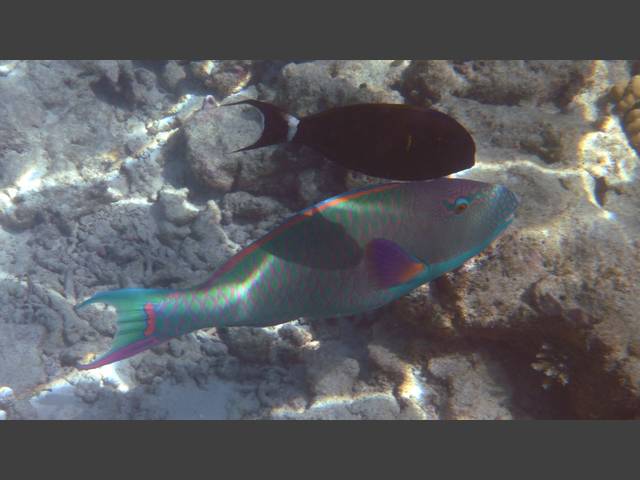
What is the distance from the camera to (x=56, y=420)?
10.8 ft

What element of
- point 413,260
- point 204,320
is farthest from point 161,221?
point 413,260

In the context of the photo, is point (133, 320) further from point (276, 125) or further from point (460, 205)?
point (460, 205)

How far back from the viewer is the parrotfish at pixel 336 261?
1.43 metres

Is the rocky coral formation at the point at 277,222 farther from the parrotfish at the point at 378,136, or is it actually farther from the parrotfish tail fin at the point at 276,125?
the parrotfish tail fin at the point at 276,125

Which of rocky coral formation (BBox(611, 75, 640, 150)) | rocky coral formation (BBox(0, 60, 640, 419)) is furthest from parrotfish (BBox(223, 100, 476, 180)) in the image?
rocky coral formation (BBox(611, 75, 640, 150))

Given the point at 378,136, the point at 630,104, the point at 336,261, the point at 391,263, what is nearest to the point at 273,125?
the point at 378,136

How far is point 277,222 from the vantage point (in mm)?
3975

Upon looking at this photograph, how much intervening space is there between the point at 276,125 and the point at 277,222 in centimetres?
222

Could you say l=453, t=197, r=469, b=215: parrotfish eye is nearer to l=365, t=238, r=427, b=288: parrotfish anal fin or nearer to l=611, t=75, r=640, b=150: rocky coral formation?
l=365, t=238, r=427, b=288: parrotfish anal fin

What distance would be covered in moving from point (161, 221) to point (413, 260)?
343 centimetres

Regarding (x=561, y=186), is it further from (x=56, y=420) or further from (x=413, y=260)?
(x=56, y=420)

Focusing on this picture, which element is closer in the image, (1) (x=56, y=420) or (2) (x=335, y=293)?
(2) (x=335, y=293)

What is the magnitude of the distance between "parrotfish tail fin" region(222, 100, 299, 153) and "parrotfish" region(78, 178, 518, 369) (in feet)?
1.46

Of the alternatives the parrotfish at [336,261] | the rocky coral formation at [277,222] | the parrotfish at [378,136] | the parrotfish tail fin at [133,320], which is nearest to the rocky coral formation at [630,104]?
the rocky coral formation at [277,222]
